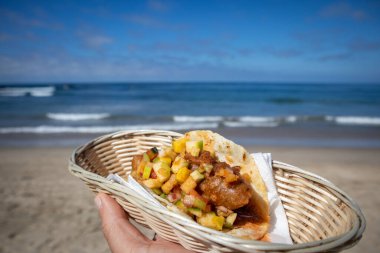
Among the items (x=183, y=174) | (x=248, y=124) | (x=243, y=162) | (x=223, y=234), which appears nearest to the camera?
(x=223, y=234)

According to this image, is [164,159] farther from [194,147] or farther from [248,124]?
[248,124]

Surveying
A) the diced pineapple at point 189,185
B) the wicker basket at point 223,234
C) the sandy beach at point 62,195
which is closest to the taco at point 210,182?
the diced pineapple at point 189,185

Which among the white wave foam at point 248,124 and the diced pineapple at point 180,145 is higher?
the diced pineapple at point 180,145

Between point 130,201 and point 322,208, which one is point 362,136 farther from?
point 130,201

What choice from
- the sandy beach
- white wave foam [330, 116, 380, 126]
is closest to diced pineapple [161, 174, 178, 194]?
the sandy beach

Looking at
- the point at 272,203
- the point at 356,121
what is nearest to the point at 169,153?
the point at 272,203

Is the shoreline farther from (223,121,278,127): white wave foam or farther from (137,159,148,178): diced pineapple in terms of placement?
(137,159,148,178): diced pineapple

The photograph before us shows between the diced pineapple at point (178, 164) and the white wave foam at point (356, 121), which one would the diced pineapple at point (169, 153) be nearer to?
the diced pineapple at point (178, 164)
